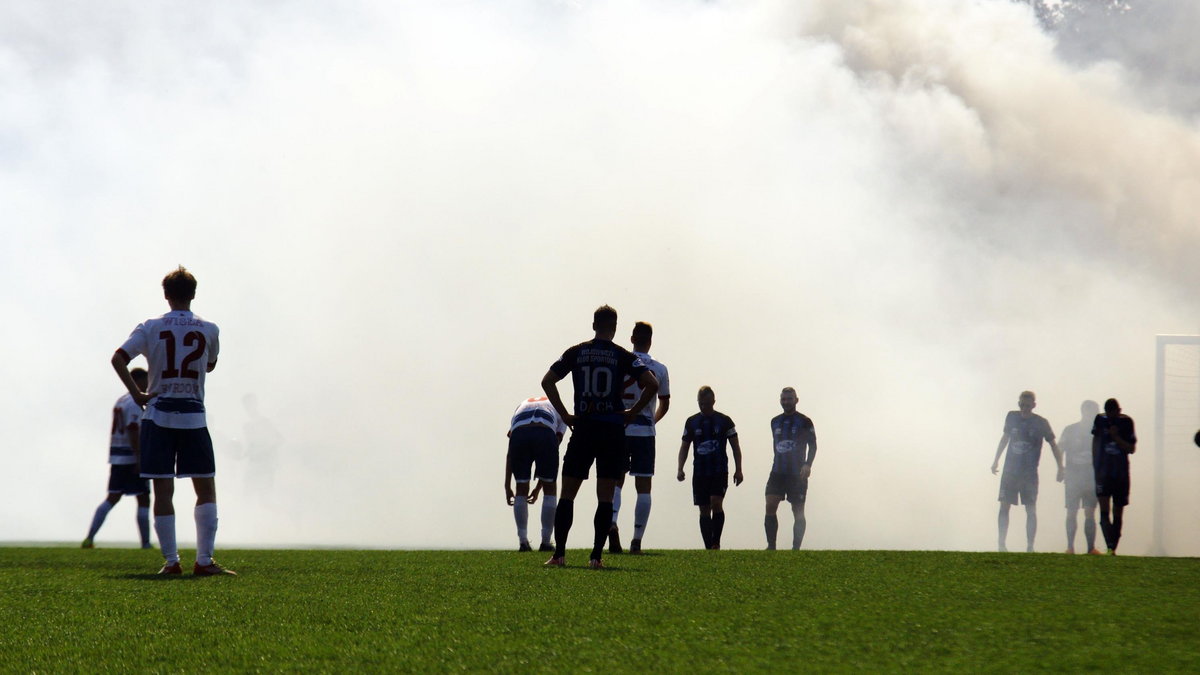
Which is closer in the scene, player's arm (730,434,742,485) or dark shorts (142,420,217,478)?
dark shorts (142,420,217,478)

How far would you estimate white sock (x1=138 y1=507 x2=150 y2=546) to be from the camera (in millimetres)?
15984

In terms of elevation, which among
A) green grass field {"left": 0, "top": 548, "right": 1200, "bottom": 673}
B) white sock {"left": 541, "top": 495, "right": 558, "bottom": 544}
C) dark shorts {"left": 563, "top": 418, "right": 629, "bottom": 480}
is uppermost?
dark shorts {"left": 563, "top": 418, "right": 629, "bottom": 480}

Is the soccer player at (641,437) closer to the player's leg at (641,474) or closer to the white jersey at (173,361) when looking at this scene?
the player's leg at (641,474)

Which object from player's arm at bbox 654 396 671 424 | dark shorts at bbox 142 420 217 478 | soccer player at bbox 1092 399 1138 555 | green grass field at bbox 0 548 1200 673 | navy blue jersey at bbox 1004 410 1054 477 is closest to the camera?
green grass field at bbox 0 548 1200 673

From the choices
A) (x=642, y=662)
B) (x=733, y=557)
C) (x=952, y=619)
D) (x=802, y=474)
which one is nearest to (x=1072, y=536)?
(x=802, y=474)

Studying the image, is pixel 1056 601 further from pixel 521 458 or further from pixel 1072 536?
pixel 1072 536

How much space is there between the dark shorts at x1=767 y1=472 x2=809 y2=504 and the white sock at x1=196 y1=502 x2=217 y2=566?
9490 mm

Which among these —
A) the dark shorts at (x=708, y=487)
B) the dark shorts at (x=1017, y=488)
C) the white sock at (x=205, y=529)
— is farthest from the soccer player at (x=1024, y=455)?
the white sock at (x=205, y=529)

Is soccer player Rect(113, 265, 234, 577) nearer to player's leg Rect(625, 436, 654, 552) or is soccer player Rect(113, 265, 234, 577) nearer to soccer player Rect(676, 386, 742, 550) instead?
player's leg Rect(625, 436, 654, 552)

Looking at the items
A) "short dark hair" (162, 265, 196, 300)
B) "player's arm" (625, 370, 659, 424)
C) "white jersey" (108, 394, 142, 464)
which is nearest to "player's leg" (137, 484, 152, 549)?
"white jersey" (108, 394, 142, 464)

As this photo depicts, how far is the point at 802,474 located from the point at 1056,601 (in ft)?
32.1

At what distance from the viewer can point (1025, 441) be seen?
56.2ft

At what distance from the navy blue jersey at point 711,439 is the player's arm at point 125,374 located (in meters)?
8.13

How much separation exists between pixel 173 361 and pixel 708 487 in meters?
8.31
